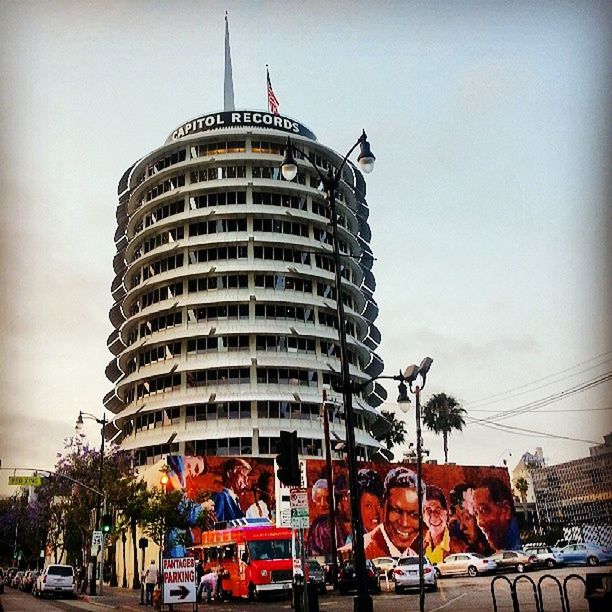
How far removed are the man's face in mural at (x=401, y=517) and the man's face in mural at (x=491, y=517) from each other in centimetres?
710

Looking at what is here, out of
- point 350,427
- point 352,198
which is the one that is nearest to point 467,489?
point 352,198

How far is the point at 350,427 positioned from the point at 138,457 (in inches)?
2021

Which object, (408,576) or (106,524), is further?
(106,524)

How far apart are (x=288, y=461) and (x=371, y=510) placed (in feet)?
132

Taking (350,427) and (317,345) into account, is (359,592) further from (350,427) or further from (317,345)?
(317,345)

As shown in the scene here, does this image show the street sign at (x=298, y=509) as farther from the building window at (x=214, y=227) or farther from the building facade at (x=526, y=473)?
the building facade at (x=526, y=473)

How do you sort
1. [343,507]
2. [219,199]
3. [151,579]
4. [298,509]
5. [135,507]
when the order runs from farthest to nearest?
1. [219,199]
2. [343,507]
3. [135,507]
4. [151,579]
5. [298,509]

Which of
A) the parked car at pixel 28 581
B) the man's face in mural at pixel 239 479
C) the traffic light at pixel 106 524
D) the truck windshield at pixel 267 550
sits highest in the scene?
the man's face in mural at pixel 239 479

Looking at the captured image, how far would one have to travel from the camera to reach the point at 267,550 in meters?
32.6

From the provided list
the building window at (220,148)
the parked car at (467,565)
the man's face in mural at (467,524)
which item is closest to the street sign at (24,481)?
the parked car at (467,565)

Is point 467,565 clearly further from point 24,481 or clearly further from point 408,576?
point 24,481

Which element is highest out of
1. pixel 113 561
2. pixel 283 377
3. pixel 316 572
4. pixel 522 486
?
pixel 283 377

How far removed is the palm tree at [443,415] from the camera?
88.7 m

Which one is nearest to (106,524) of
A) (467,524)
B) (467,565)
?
(467,565)
